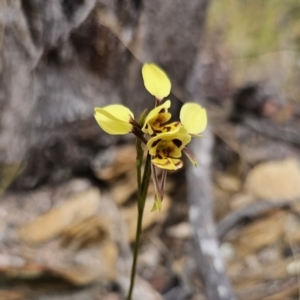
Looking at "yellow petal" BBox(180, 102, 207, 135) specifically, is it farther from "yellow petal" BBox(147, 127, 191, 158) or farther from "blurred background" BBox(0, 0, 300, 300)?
"blurred background" BBox(0, 0, 300, 300)

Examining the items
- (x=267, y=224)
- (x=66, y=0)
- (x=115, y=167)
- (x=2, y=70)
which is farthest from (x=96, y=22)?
(x=267, y=224)

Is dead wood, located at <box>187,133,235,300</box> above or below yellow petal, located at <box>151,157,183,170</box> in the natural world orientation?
above

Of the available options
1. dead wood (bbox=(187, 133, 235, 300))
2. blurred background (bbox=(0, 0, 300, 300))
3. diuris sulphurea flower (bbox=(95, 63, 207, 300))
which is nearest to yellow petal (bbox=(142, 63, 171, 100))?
diuris sulphurea flower (bbox=(95, 63, 207, 300))

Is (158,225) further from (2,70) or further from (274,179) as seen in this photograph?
(2,70)

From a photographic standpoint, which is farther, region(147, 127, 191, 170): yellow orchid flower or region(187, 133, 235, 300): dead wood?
region(187, 133, 235, 300): dead wood

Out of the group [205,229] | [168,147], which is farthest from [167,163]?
[205,229]

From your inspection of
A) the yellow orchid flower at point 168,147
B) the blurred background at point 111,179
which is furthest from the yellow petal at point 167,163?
the blurred background at point 111,179

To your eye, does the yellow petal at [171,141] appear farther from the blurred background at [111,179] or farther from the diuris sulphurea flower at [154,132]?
the blurred background at [111,179]
